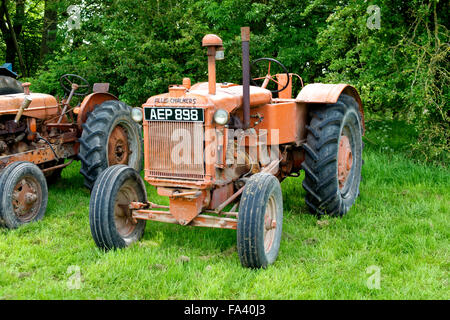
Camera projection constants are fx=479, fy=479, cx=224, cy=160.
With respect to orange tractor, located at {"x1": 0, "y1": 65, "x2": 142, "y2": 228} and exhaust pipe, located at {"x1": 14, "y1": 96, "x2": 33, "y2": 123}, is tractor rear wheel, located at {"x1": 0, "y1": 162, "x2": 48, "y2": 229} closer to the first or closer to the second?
orange tractor, located at {"x1": 0, "y1": 65, "x2": 142, "y2": 228}

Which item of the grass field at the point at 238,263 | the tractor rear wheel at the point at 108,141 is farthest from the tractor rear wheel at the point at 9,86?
the grass field at the point at 238,263

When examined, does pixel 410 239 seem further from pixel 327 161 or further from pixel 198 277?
pixel 198 277

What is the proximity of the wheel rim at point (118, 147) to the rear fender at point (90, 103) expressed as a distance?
455mm

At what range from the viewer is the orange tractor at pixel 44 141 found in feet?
17.1

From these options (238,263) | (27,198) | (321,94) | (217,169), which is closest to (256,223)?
(238,263)

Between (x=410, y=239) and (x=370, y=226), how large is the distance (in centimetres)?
52

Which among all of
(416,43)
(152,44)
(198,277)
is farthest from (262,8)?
(198,277)

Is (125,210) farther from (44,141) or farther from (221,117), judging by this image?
(44,141)

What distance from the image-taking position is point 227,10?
31.5ft

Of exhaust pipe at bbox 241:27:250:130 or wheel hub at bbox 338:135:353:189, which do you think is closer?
exhaust pipe at bbox 241:27:250:130

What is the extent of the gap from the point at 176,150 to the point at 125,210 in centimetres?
87

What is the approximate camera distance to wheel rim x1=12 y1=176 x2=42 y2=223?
5.19 m

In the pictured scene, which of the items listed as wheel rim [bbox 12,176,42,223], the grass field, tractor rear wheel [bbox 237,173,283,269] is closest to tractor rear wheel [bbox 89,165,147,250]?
the grass field

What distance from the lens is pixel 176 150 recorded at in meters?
4.13
